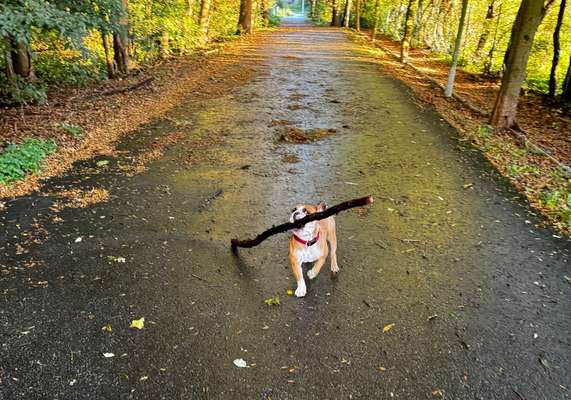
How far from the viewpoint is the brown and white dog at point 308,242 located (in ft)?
12.2

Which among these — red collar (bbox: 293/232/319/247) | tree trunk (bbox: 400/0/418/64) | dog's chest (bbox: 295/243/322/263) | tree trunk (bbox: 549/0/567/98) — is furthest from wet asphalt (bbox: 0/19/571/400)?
tree trunk (bbox: 400/0/418/64)

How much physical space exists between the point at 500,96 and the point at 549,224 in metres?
5.02

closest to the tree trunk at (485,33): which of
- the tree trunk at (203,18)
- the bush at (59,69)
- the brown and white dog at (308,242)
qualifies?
the tree trunk at (203,18)

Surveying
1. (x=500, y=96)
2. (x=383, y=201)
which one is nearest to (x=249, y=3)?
(x=500, y=96)

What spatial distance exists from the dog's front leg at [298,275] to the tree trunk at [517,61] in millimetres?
7747

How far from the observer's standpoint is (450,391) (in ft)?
10.2

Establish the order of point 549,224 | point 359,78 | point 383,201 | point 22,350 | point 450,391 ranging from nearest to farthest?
point 450,391 < point 22,350 < point 549,224 < point 383,201 < point 359,78

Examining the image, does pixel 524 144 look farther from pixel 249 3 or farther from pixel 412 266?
pixel 249 3

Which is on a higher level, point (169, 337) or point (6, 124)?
point (6, 124)

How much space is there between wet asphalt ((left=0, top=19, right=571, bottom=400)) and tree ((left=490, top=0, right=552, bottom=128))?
2.80 metres

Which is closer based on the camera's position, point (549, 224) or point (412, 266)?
point (412, 266)

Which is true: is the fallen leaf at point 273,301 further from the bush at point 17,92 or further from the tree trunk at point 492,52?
the tree trunk at point 492,52

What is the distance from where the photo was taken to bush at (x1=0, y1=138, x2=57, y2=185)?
614 cm

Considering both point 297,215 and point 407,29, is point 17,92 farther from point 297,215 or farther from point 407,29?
point 407,29
